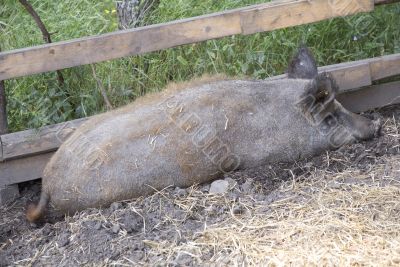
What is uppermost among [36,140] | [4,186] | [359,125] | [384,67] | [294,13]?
[294,13]

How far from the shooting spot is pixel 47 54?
15.4 feet

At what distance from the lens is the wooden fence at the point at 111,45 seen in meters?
4.71

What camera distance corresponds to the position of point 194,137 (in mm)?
4715

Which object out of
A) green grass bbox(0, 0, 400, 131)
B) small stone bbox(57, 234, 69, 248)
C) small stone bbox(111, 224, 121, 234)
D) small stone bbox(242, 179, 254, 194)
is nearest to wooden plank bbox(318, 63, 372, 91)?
green grass bbox(0, 0, 400, 131)

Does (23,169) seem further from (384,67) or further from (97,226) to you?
(384,67)

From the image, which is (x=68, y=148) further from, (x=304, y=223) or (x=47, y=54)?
(x=304, y=223)

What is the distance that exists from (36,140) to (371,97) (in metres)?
2.49

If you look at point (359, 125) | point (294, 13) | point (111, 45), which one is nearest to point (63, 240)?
point (111, 45)

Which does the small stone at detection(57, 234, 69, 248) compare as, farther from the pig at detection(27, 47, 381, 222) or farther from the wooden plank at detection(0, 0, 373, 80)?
the wooden plank at detection(0, 0, 373, 80)

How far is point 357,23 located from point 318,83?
1.55 m

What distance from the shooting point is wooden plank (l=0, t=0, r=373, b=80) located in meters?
4.70

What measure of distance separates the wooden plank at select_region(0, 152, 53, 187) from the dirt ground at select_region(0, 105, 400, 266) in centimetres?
19

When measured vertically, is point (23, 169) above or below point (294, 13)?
below

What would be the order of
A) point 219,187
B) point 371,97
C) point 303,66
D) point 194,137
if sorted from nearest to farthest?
1. point 219,187
2. point 194,137
3. point 303,66
4. point 371,97
